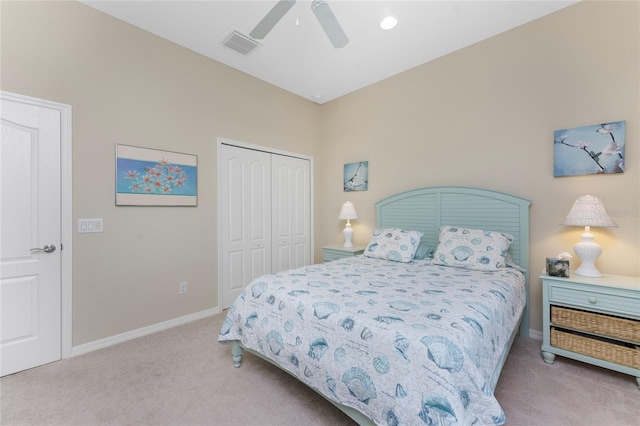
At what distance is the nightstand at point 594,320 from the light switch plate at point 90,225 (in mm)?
3851

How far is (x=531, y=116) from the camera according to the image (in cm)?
268

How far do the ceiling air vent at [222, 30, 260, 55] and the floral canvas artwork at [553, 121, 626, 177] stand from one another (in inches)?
124

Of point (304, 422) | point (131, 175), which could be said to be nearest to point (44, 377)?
point (131, 175)

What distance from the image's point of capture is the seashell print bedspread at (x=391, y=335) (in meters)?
1.18

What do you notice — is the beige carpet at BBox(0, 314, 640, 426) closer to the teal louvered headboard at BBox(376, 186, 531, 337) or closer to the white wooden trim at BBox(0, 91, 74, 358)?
the white wooden trim at BBox(0, 91, 74, 358)

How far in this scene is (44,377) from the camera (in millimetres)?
2031

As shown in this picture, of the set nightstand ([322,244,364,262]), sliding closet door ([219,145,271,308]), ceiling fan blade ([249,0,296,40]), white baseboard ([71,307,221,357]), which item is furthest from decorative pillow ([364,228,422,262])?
ceiling fan blade ([249,0,296,40])

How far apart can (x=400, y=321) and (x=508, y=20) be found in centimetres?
309

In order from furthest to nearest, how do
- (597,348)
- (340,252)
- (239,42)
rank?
(340,252), (239,42), (597,348)

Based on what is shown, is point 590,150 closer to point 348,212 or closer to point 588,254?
point 588,254

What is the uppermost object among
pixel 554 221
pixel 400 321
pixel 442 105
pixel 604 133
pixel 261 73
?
pixel 261 73

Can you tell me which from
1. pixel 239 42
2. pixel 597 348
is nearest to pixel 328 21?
pixel 239 42

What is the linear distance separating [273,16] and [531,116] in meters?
2.55

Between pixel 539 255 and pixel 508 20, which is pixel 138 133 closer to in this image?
pixel 508 20
